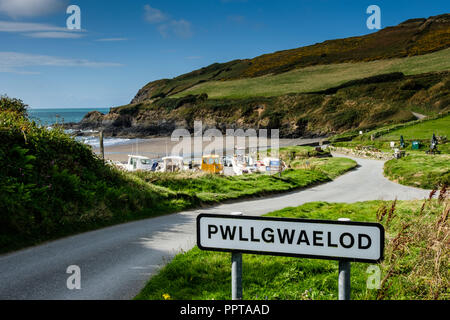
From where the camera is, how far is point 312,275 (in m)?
6.39

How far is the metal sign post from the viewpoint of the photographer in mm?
2740

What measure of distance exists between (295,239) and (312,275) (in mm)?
3830

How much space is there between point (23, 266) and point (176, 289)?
3.68 m

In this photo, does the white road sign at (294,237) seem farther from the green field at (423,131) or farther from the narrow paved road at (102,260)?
the green field at (423,131)

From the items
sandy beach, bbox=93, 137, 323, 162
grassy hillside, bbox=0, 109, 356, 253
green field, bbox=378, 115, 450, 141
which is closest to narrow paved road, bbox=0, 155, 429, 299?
grassy hillside, bbox=0, 109, 356, 253

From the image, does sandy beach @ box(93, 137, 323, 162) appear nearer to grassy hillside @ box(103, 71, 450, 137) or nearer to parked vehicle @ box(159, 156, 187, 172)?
grassy hillside @ box(103, 71, 450, 137)

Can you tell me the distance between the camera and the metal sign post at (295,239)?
8.99ft

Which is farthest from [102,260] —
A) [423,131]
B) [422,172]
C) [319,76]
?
[319,76]

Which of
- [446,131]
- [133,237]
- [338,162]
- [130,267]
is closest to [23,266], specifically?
[130,267]

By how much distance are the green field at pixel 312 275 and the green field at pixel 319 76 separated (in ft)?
398

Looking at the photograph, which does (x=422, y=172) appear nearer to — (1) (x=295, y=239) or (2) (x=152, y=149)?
(1) (x=295, y=239)
